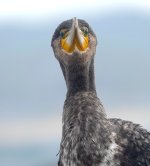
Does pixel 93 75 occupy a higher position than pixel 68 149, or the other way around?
pixel 93 75

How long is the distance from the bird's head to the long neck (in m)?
0.08

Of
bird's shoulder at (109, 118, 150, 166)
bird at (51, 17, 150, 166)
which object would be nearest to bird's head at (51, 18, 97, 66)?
bird at (51, 17, 150, 166)

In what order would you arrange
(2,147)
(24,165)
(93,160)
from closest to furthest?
(93,160) → (24,165) → (2,147)

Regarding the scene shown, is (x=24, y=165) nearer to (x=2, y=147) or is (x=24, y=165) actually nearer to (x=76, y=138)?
(x=2, y=147)

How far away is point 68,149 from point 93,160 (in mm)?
279

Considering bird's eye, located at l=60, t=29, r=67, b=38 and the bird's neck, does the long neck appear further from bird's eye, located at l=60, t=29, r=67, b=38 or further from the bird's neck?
bird's eye, located at l=60, t=29, r=67, b=38

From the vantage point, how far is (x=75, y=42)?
912 cm

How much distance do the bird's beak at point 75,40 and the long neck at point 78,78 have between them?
0.63ft

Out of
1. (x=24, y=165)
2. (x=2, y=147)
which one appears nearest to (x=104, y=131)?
(x=24, y=165)

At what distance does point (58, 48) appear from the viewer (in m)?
9.40

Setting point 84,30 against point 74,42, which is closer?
point 74,42

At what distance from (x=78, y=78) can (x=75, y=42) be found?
0.44 m

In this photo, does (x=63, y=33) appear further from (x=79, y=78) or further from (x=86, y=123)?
(x=86, y=123)

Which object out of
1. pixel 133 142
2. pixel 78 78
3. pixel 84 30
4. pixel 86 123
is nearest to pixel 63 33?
pixel 84 30
